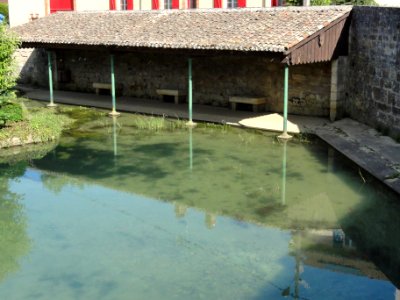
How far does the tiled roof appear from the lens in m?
16.4

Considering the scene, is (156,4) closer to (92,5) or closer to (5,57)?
(92,5)

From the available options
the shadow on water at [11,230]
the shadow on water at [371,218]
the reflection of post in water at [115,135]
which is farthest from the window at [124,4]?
the shadow on water at [371,218]

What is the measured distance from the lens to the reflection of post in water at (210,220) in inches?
406

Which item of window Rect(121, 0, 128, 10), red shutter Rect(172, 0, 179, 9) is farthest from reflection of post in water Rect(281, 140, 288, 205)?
window Rect(121, 0, 128, 10)

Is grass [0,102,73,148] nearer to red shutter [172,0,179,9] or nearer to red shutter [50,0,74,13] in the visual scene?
red shutter [172,0,179,9]

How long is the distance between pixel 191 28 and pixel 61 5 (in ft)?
38.0

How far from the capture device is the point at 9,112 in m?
16.8

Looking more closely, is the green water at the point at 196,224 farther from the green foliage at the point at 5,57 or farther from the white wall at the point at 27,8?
the white wall at the point at 27,8

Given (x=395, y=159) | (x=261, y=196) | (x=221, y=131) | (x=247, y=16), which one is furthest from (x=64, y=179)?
(x=247, y=16)

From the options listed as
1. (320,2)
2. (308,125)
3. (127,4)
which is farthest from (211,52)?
(127,4)

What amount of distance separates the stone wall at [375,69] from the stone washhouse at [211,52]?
18.0 inches

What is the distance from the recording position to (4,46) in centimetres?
1653

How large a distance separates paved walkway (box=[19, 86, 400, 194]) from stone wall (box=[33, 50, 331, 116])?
1.76 ft

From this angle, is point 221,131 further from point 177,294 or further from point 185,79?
point 177,294
